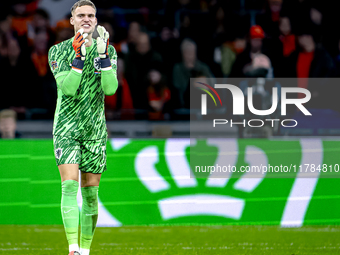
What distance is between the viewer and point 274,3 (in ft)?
27.9

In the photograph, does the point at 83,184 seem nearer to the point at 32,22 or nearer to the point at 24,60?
the point at 24,60

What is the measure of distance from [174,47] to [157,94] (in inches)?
35.0

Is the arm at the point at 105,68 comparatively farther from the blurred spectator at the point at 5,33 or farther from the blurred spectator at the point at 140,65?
the blurred spectator at the point at 5,33

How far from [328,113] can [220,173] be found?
6.04ft

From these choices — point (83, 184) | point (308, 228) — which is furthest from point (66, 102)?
point (308, 228)

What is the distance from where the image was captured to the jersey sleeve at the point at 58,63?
3797 mm

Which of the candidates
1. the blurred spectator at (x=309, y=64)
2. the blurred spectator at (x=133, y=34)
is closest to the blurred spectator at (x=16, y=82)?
the blurred spectator at (x=133, y=34)

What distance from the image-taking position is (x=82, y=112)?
153 inches

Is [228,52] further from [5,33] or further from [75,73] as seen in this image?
[75,73]

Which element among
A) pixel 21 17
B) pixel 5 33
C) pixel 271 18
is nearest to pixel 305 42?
pixel 271 18

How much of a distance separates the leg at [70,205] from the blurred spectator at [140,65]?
381 centimetres

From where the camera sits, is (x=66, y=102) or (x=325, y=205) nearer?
(x=66, y=102)

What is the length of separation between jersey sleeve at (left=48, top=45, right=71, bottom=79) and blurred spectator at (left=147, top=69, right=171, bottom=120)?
3509 millimetres

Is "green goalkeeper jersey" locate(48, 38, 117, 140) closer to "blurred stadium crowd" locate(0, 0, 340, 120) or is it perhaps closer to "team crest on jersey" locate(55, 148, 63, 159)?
"team crest on jersey" locate(55, 148, 63, 159)
